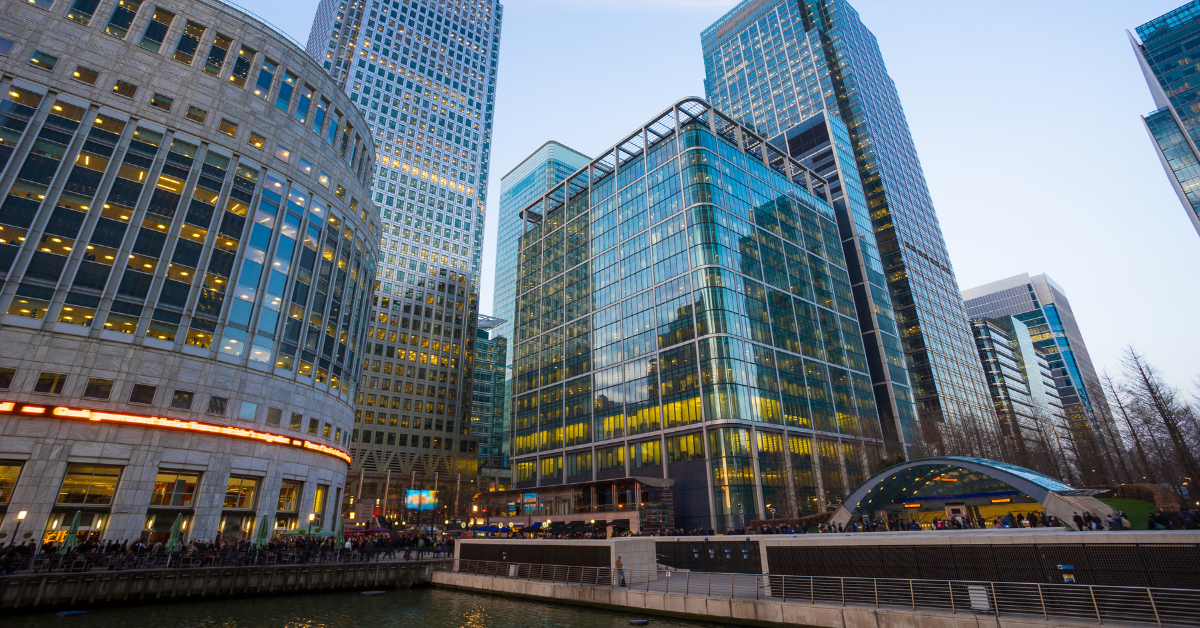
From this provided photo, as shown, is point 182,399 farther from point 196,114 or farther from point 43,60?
point 43,60

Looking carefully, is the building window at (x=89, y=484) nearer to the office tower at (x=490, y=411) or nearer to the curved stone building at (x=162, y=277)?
the curved stone building at (x=162, y=277)

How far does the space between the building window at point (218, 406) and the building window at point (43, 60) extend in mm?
28330

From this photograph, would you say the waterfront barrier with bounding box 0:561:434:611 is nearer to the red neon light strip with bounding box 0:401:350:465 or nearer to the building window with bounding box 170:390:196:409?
the red neon light strip with bounding box 0:401:350:465

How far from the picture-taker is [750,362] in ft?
225

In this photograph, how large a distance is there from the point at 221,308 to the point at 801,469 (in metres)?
63.9

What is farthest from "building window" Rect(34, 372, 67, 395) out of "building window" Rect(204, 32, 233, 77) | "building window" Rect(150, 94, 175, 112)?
"building window" Rect(204, 32, 233, 77)

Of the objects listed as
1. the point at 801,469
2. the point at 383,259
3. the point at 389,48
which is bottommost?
the point at 801,469

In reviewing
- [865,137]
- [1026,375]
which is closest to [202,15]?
[865,137]

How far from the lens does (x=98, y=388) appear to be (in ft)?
122

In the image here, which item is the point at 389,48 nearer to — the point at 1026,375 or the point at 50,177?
the point at 50,177

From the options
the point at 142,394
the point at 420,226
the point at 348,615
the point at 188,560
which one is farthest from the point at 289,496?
the point at 420,226

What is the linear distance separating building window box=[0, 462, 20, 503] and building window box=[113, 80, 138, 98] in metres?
28.8

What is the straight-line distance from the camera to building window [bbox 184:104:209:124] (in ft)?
153

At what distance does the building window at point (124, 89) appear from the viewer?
43.9 metres
